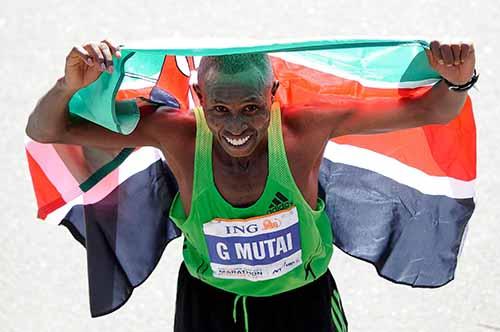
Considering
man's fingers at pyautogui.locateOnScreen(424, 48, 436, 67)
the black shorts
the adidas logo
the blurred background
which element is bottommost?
the blurred background

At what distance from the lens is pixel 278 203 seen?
7.71 ft

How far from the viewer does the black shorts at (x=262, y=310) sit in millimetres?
2471

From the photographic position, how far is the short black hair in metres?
2.21

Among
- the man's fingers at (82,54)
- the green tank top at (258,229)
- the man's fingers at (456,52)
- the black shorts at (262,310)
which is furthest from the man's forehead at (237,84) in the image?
the black shorts at (262,310)

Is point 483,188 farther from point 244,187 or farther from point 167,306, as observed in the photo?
point 244,187

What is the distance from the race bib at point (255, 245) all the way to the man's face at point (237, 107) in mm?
151

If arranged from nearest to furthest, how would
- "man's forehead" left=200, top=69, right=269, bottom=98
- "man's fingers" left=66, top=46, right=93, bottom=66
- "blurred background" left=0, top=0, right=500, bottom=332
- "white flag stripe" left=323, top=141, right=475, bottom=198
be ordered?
"man's fingers" left=66, top=46, right=93, bottom=66 → "man's forehead" left=200, top=69, right=269, bottom=98 → "white flag stripe" left=323, top=141, right=475, bottom=198 → "blurred background" left=0, top=0, right=500, bottom=332

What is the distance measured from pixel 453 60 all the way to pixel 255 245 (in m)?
0.54

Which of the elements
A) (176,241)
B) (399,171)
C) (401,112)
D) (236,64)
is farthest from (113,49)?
(176,241)

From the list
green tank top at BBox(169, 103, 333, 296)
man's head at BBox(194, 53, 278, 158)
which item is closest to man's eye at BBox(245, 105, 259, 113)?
man's head at BBox(194, 53, 278, 158)

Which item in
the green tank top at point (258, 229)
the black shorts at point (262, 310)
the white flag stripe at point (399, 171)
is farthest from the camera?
the white flag stripe at point (399, 171)

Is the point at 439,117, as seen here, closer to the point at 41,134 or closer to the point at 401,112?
the point at 401,112

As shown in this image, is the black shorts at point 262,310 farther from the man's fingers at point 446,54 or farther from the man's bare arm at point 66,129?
the man's fingers at point 446,54

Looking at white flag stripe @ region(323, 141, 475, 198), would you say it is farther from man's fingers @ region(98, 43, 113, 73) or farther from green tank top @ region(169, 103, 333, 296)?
man's fingers @ region(98, 43, 113, 73)
